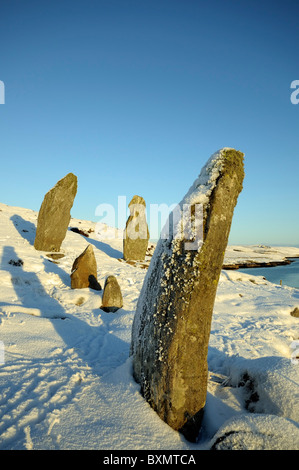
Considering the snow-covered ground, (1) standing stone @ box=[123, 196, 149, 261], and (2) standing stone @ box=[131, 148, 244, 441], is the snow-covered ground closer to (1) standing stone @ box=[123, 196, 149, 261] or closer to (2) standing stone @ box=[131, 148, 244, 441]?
(2) standing stone @ box=[131, 148, 244, 441]

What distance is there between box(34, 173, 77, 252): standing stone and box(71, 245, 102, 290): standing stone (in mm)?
3966

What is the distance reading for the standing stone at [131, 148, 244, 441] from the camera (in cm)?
243

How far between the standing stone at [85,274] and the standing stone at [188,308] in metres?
5.82

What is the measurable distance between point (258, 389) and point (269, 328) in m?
4.60

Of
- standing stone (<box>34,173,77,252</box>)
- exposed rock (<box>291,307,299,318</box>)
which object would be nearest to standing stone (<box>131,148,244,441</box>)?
exposed rock (<box>291,307,299,318</box>)

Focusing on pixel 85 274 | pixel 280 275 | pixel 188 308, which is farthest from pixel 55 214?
pixel 280 275

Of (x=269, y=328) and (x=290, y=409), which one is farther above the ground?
(x=290, y=409)

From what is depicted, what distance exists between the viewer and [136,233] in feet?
50.6

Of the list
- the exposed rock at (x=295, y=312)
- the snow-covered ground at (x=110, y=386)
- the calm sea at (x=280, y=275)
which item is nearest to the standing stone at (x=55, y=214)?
the snow-covered ground at (x=110, y=386)

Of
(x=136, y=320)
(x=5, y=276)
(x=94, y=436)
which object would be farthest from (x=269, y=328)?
(x=5, y=276)

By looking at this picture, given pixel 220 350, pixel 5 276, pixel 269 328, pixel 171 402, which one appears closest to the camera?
pixel 171 402

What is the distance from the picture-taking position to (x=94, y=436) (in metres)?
1.98
